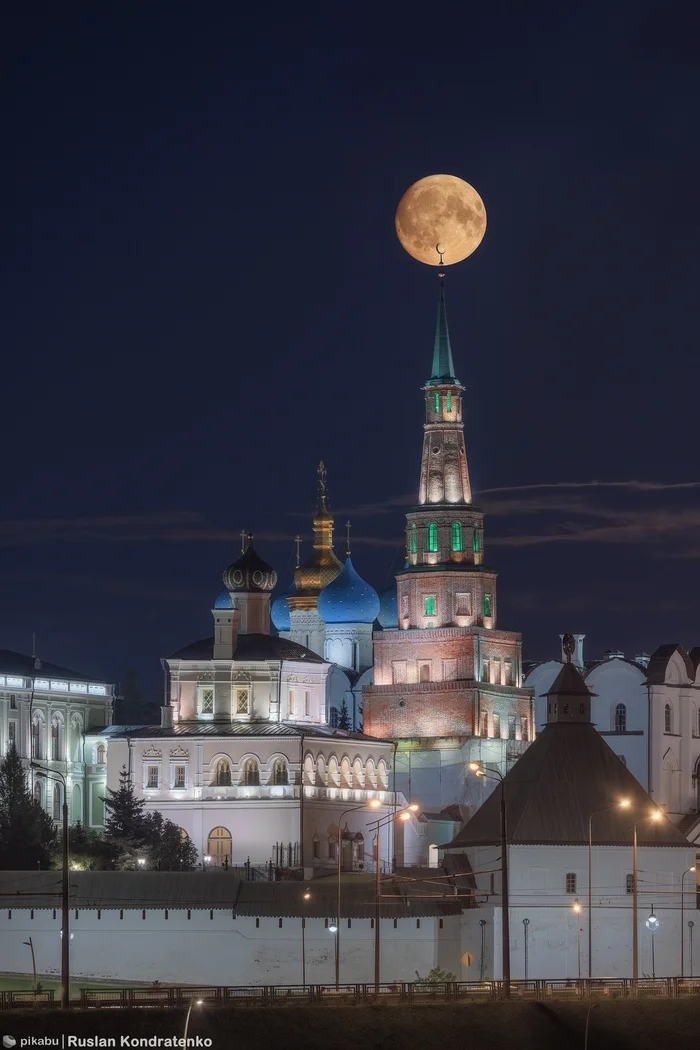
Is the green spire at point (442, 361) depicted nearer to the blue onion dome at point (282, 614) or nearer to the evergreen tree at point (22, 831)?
the blue onion dome at point (282, 614)

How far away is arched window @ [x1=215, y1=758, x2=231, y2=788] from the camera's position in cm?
12619

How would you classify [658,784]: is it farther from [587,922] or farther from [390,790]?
[587,922]

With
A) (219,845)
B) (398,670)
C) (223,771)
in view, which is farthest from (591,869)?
(398,670)

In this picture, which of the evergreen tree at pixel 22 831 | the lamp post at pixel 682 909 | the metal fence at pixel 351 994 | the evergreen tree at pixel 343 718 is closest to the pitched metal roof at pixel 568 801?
the lamp post at pixel 682 909

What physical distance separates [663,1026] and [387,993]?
917 centimetres

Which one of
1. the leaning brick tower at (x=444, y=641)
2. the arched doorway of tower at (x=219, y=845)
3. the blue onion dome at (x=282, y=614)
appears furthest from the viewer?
the blue onion dome at (x=282, y=614)

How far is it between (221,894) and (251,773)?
23.7m

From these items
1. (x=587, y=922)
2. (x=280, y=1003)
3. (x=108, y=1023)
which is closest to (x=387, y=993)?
(x=280, y=1003)

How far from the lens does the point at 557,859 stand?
4156 inches

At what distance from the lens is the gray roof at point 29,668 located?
440 ft

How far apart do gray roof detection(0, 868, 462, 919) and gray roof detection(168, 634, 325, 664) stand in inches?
1042

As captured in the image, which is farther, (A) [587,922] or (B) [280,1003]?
(A) [587,922]

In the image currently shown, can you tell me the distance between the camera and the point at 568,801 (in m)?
108

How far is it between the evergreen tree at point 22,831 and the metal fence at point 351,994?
2849 centimetres
